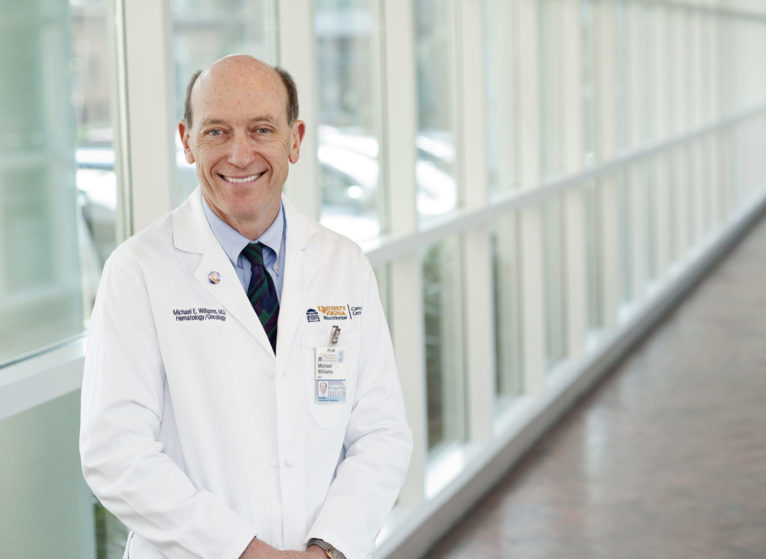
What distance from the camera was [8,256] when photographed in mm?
2701

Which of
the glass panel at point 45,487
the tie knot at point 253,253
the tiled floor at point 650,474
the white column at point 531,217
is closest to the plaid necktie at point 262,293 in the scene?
the tie knot at point 253,253

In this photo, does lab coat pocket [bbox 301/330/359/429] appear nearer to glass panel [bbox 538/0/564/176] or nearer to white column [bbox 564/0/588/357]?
glass panel [bbox 538/0/564/176]

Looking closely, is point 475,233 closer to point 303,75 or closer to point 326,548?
point 303,75

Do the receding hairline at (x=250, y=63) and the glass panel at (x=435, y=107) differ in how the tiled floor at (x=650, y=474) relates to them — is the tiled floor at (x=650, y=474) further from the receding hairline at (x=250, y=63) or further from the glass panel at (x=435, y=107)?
the receding hairline at (x=250, y=63)

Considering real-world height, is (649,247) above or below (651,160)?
below

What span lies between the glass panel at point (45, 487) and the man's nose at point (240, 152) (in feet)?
3.50

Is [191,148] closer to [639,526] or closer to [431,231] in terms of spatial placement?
[431,231]

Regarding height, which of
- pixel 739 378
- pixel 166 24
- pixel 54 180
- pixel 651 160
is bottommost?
pixel 739 378

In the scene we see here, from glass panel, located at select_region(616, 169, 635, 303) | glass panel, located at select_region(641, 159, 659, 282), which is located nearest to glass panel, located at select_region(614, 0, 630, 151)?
glass panel, located at select_region(616, 169, 635, 303)

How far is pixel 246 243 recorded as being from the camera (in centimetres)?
222

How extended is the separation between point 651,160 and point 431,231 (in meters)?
6.32

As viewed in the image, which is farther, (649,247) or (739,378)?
(649,247)

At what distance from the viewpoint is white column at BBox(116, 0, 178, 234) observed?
114 inches

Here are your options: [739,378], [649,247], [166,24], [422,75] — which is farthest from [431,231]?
[649,247]
